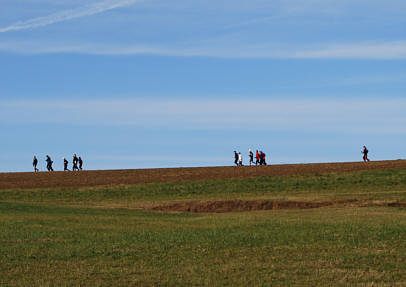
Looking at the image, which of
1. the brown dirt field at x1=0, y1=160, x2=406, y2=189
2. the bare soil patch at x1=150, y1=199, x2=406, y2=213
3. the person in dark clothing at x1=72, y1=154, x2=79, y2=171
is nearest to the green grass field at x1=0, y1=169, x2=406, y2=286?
the bare soil patch at x1=150, y1=199, x2=406, y2=213

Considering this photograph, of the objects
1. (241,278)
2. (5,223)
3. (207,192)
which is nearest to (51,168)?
(207,192)

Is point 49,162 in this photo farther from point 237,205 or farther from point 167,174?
point 237,205

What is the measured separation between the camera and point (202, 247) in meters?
24.9

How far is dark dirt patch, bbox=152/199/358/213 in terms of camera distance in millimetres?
46625

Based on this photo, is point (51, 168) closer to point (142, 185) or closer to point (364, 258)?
point (142, 185)

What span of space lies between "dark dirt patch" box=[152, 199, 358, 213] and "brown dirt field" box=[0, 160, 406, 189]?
18528 mm

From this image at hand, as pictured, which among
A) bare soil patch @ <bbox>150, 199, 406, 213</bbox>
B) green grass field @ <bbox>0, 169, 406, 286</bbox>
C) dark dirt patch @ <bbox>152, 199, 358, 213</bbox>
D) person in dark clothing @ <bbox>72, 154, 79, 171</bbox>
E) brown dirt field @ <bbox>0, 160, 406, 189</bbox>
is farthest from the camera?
person in dark clothing @ <bbox>72, 154, 79, 171</bbox>

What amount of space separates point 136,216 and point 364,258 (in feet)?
66.8

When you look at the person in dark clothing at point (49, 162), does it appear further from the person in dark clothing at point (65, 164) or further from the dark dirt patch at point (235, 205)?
the dark dirt patch at point (235, 205)

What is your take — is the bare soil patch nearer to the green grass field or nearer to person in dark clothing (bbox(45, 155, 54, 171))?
the green grass field

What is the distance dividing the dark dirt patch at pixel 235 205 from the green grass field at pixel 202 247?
3.60 metres

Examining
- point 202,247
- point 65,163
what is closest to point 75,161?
point 65,163

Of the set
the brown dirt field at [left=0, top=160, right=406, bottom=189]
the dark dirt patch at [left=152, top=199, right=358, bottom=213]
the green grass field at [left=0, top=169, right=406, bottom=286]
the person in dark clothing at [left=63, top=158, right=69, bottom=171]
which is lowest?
the green grass field at [left=0, top=169, right=406, bottom=286]

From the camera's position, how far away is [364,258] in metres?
22.2
